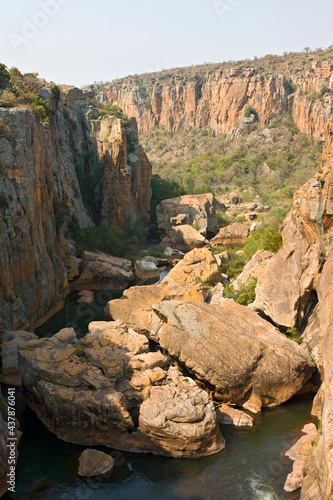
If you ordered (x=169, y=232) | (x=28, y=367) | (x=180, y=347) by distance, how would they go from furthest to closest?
(x=169, y=232) → (x=180, y=347) → (x=28, y=367)

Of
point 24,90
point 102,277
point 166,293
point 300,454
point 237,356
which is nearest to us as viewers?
point 300,454

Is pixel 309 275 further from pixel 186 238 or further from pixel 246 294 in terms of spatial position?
pixel 186 238

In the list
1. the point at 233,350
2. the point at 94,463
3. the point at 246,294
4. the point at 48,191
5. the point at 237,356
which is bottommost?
the point at 94,463

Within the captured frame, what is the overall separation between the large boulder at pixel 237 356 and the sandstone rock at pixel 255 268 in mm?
5287

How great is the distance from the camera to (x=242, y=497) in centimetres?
1220

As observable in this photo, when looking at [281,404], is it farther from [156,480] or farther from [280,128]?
[280,128]

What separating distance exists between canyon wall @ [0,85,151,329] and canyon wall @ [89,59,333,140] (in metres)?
42.8

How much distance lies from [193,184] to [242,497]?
55.0m

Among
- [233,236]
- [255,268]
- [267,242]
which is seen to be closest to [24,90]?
[267,242]

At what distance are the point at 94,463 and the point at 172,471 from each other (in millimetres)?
2361

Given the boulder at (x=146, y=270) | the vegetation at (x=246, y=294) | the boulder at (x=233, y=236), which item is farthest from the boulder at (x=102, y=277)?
the boulder at (x=233, y=236)

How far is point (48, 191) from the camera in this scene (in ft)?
90.7

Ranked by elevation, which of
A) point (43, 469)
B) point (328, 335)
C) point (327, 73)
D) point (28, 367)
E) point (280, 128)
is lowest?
point (43, 469)

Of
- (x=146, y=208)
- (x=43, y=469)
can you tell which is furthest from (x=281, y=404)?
(x=146, y=208)
